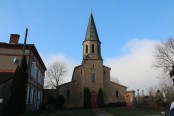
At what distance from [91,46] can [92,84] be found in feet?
27.0

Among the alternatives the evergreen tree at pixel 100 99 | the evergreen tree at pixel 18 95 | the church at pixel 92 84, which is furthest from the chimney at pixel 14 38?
the evergreen tree at pixel 100 99

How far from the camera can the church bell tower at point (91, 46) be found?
5362 cm

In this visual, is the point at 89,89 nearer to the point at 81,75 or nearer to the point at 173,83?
the point at 81,75

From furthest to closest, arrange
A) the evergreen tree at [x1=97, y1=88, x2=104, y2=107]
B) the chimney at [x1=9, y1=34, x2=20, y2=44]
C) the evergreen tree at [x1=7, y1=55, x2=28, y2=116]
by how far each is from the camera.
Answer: the evergreen tree at [x1=97, y1=88, x2=104, y2=107]
the chimney at [x1=9, y1=34, x2=20, y2=44]
the evergreen tree at [x1=7, y1=55, x2=28, y2=116]

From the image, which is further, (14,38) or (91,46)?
(91,46)

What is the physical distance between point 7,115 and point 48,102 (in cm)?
2400

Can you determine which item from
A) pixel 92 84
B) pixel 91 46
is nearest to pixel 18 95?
pixel 92 84

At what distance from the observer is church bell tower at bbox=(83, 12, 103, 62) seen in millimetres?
53625

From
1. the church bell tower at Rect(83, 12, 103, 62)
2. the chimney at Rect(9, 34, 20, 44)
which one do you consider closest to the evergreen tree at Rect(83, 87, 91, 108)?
the church bell tower at Rect(83, 12, 103, 62)

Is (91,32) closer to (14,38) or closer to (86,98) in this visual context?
(86,98)

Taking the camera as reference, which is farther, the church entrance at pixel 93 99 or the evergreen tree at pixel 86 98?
the church entrance at pixel 93 99

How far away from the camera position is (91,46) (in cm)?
5422

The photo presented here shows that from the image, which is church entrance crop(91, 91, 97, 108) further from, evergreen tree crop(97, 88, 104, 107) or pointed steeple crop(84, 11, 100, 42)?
pointed steeple crop(84, 11, 100, 42)

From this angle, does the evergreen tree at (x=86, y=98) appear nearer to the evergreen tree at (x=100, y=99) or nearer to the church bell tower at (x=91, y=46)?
the evergreen tree at (x=100, y=99)
